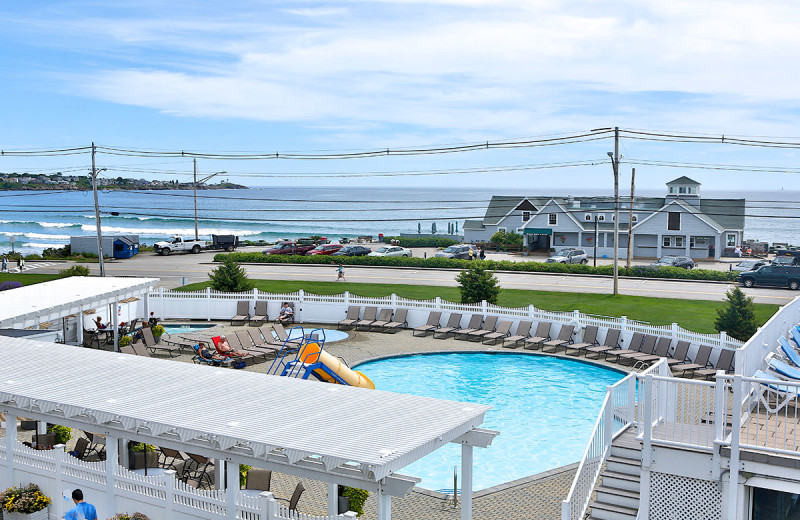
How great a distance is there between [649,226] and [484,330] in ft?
149

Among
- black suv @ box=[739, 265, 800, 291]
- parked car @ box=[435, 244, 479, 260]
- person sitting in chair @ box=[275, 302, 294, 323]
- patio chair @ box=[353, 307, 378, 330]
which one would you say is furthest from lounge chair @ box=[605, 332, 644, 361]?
parked car @ box=[435, 244, 479, 260]

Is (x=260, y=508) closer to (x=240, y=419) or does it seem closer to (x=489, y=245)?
(x=240, y=419)

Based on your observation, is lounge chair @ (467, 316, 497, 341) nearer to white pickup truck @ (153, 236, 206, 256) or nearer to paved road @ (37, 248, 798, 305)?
paved road @ (37, 248, 798, 305)

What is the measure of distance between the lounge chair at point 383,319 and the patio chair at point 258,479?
18.8 metres

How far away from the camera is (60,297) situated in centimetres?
2575

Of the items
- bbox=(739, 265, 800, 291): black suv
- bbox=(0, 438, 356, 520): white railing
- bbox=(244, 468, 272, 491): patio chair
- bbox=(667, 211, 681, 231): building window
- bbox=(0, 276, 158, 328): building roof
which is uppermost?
bbox=(667, 211, 681, 231): building window

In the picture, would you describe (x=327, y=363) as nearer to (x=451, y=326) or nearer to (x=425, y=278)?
(x=451, y=326)

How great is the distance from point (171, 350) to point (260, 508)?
17315 millimetres

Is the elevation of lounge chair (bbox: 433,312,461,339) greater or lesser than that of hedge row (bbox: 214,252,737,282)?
lesser

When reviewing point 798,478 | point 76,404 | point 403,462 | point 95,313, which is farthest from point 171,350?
point 798,478

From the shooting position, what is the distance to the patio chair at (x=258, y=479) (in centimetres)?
1334

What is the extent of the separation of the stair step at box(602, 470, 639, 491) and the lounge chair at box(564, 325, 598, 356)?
15601 millimetres

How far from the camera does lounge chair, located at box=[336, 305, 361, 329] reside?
32513 mm

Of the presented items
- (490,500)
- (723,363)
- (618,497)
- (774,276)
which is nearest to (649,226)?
(774,276)
